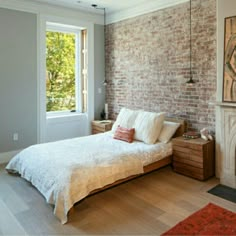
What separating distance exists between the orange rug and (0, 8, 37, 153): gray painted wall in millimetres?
3377

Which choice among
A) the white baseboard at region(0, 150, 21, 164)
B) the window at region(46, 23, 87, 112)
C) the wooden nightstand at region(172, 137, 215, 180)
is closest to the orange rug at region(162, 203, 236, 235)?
the wooden nightstand at region(172, 137, 215, 180)

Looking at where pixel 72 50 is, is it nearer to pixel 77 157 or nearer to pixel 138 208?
pixel 77 157

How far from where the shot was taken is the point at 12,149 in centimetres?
465

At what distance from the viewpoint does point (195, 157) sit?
367cm

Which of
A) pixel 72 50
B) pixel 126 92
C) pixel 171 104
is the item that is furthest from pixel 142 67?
pixel 72 50

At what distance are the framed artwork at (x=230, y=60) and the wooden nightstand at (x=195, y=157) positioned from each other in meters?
0.75

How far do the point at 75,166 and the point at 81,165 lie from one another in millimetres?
80

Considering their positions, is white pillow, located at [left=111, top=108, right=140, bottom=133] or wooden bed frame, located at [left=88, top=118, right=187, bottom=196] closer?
wooden bed frame, located at [left=88, top=118, right=187, bottom=196]

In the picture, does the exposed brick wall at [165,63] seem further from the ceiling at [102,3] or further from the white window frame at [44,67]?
the white window frame at [44,67]

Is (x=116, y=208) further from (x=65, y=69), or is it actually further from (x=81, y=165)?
(x=65, y=69)

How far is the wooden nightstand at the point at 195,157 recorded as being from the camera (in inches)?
142

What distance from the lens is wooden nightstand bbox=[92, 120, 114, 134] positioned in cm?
524

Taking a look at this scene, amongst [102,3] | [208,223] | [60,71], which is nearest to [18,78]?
[60,71]

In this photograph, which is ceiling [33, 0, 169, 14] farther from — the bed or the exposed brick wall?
the bed
